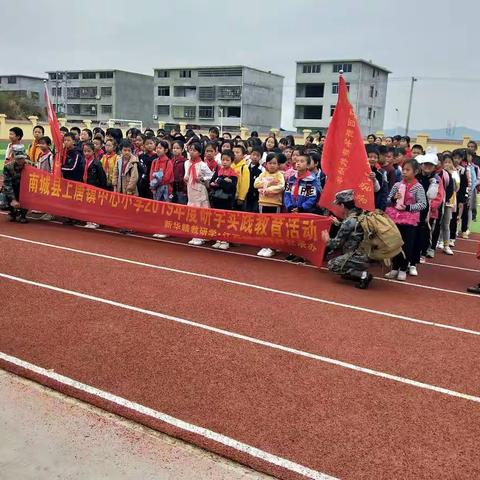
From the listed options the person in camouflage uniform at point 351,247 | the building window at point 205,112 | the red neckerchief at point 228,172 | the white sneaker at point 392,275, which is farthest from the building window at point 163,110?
the person in camouflage uniform at point 351,247

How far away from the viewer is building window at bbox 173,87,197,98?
5941cm

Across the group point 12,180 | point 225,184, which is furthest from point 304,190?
point 12,180

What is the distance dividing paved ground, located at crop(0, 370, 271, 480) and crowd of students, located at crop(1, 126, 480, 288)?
4356 mm

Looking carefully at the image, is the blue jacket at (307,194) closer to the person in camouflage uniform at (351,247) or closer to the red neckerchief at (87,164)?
the person in camouflage uniform at (351,247)

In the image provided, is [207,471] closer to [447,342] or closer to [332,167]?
[447,342]

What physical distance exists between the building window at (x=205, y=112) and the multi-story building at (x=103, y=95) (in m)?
11.0

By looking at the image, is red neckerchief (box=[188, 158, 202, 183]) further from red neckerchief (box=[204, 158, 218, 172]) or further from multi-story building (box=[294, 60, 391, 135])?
multi-story building (box=[294, 60, 391, 135])

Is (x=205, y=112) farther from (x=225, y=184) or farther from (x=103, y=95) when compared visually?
(x=225, y=184)

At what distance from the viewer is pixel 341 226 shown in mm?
6250

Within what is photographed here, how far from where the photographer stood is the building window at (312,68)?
53.8 metres

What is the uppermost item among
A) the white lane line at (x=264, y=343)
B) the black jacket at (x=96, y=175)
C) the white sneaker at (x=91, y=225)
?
the black jacket at (x=96, y=175)

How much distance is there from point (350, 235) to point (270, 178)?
1.77m

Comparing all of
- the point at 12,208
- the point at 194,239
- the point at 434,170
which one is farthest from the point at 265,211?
the point at 12,208

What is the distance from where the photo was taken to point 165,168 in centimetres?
845
